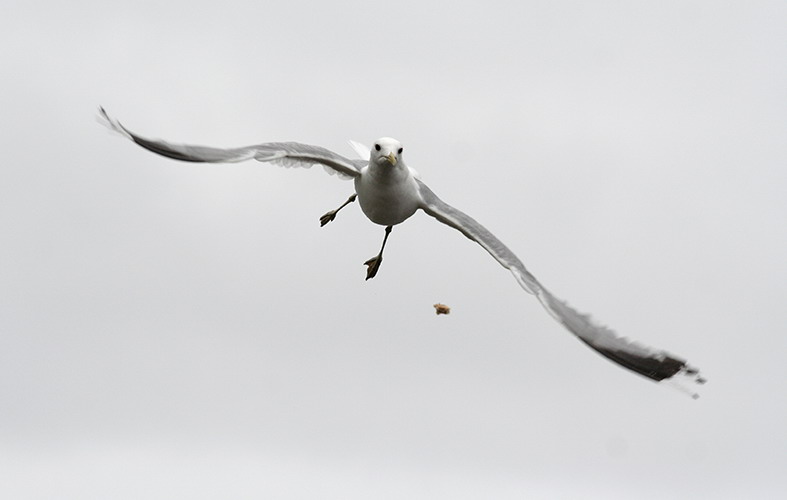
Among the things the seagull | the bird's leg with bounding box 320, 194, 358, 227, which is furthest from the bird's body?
the bird's leg with bounding box 320, 194, 358, 227

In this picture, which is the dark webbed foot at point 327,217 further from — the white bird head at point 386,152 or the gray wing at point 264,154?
the white bird head at point 386,152

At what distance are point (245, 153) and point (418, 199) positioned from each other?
212 cm

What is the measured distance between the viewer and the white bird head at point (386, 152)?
15469 mm

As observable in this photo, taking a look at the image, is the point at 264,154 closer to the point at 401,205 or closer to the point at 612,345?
the point at 401,205

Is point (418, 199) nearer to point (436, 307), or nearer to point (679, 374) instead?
point (436, 307)

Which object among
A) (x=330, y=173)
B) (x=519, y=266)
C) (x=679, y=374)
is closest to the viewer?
(x=679, y=374)

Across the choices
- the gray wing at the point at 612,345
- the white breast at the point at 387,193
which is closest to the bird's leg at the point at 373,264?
the white breast at the point at 387,193

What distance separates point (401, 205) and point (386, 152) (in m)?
0.72

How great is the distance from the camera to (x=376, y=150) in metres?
15.6

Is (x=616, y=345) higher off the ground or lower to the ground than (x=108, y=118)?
lower

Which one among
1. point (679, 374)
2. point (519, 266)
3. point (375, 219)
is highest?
point (375, 219)

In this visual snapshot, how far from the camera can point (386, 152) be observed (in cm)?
1549

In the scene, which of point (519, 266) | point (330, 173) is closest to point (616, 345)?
point (519, 266)

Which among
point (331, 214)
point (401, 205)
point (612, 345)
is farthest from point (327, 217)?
point (612, 345)
